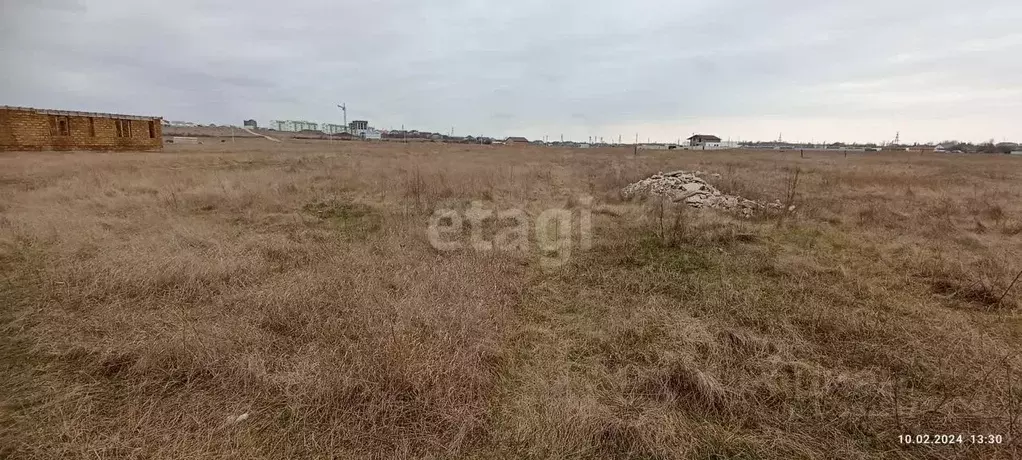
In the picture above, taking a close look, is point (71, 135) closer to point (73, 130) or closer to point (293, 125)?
point (73, 130)

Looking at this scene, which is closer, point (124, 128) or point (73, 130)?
point (73, 130)

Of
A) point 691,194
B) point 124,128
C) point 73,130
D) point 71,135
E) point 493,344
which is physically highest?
point 124,128

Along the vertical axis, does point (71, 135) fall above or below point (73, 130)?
below

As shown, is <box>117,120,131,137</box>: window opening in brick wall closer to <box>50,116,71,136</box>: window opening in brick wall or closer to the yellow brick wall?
the yellow brick wall

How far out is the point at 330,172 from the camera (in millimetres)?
14938

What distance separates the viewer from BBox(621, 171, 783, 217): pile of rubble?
9.69m

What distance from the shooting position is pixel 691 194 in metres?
10.6

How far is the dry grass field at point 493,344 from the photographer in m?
2.37

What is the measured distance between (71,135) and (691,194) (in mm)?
24202

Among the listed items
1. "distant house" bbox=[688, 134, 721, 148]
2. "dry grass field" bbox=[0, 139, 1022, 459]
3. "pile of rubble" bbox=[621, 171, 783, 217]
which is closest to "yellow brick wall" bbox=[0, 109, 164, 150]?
"dry grass field" bbox=[0, 139, 1022, 459]

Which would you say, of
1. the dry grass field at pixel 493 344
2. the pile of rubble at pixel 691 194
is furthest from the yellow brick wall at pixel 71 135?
the pile of rubble at pixel 691 194

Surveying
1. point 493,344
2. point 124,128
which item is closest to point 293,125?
point 124,128

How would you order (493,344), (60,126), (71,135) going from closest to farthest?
(493,344) → (60,126) → (71,135)

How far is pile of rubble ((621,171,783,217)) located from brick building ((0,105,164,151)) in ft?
72.2
